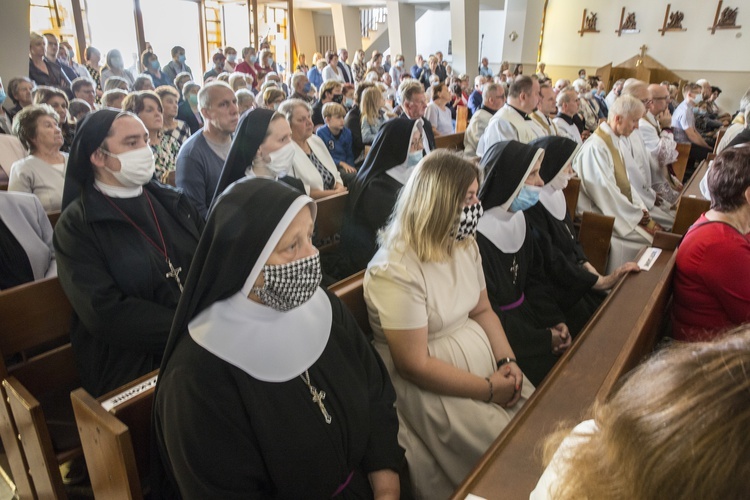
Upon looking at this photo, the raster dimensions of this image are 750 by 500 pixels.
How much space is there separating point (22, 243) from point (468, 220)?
227cm

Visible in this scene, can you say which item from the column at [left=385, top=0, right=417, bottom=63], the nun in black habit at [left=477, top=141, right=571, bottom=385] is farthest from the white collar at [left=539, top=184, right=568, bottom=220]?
the column at [left=385, top=0, right=417, bottom=63]

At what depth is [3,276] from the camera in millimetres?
2588

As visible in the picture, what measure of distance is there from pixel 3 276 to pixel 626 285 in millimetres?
3180

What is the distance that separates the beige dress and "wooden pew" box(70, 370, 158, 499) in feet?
2.95

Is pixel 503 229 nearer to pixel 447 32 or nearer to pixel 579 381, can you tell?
pixel 579 381

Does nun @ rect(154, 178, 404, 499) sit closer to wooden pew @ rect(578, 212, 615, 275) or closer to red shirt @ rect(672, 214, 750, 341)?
red shirt @ rect(672, 214, 750, 341)

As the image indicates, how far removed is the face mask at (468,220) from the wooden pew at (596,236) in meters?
2.10

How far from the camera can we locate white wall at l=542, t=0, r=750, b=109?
52.1 ft

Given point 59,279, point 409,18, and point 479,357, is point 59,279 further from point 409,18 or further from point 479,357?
point 409,18

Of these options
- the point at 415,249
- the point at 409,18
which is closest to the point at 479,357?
the point at 415,249

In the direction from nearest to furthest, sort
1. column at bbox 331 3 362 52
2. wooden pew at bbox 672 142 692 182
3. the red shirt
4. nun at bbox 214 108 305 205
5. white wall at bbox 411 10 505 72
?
the red shirt < nun at bbox 214 108 305 205 < wooden pew at bbox 672 142 692 182 < column at bbox 331 3 362 52 < white wall at bbox 411 10 505 72

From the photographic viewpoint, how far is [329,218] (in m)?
3.57

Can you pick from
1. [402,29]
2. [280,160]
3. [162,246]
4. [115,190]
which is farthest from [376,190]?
[402,29]

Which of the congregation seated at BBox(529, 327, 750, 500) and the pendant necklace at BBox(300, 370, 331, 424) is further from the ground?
the congregation seated at BBox(529, 327, 750, 500)
